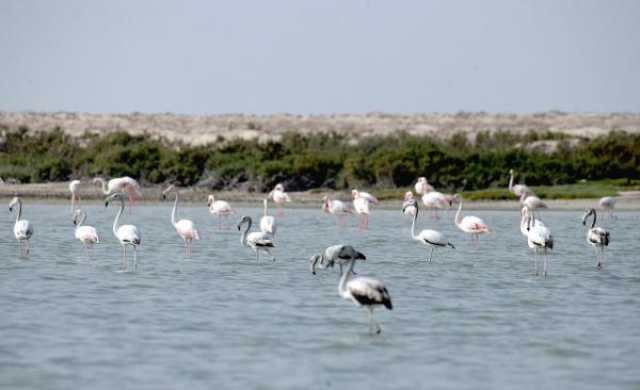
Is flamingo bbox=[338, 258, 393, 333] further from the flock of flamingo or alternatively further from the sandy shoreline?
the sandy shoreline

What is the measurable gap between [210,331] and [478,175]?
912 inches

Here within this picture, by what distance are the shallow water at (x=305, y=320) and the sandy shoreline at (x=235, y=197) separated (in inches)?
374

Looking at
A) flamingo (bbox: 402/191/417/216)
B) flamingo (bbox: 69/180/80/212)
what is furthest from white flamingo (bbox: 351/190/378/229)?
flamingo (bbox: 69/180/80/212)

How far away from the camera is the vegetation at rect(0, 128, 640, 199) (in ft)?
110

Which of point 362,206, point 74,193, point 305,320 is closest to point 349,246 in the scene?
point 305,320

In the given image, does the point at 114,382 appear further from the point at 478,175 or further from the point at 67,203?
the point at 478,175

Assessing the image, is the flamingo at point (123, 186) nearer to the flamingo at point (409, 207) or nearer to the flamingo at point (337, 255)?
the flamingo at point (409, 207)

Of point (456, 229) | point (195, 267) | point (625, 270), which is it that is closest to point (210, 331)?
point (195, 267)

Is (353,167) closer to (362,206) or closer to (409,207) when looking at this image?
(362,206)

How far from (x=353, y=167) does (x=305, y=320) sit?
21.6 meters

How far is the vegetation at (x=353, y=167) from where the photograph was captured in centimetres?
3359

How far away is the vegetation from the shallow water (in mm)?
12756

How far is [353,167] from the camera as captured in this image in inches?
1324

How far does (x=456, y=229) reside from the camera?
2527 centimetres
